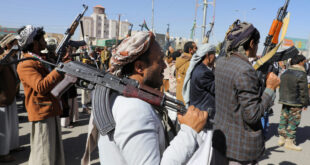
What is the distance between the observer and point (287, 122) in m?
5.34

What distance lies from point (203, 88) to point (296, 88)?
3.15 m

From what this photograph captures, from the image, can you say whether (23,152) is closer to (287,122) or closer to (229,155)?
(229,155)

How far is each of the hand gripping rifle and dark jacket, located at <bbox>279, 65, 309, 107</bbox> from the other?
4.86 metres

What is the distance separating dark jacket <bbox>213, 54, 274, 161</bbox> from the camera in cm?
206

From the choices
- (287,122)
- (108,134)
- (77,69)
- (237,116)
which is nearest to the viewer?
(108,134)

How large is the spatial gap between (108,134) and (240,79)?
1411 mm

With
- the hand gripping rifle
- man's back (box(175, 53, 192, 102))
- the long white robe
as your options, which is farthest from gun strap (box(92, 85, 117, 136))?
man's back (box(175, 53, 192, 102))

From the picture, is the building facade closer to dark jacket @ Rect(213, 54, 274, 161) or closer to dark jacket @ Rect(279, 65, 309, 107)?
dark jacket @ Rect(279, 65, 309, 107)

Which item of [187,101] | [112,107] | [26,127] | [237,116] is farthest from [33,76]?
[26,127]

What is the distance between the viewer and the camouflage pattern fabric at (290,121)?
17.0 ft

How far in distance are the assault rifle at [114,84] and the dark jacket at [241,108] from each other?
0.87 m

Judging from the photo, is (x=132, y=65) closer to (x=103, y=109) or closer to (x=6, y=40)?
(x=103, y=109)

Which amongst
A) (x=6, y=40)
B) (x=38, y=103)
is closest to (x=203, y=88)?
(x=38, y=103)

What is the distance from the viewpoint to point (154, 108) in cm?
146
